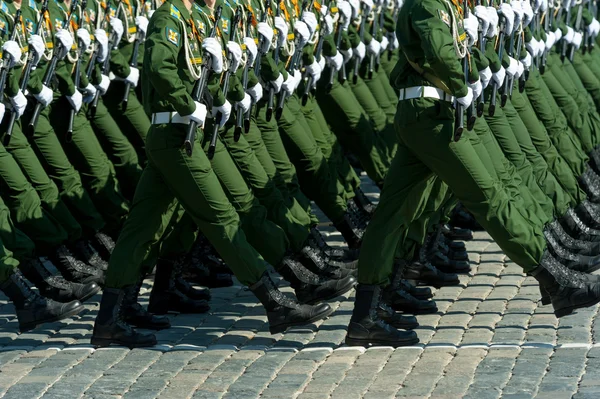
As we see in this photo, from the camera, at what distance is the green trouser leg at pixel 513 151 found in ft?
25.1

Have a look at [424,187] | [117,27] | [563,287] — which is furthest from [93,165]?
[563,287]

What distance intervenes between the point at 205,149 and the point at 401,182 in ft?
3.16

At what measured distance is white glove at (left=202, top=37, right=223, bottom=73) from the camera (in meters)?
6.86

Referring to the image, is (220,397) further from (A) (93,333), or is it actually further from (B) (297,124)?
(B) (297,124)

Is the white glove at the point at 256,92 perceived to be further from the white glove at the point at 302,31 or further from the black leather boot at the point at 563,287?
the black leather boot at the point at 563,287

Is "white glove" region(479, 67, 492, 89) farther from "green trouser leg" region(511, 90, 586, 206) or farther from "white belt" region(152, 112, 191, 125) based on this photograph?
"white belt" region(152, 112, 191, 125)

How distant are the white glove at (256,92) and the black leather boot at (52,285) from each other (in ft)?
4.25

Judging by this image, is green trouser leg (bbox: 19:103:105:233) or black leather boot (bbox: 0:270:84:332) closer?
black leather boot (bbox: 0:270:84:332)

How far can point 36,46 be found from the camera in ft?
25.5

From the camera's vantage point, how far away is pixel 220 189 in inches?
269

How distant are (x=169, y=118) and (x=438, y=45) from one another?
126 cm

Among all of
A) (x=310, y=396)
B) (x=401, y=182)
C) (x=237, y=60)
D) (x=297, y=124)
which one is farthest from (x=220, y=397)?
(x=297, y=124)

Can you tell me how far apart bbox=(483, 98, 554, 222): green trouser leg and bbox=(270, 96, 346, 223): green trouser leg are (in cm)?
122

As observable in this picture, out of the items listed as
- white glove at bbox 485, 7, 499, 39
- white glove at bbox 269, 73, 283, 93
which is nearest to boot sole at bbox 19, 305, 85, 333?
white glove at bbox 269, 73, 283, 93
